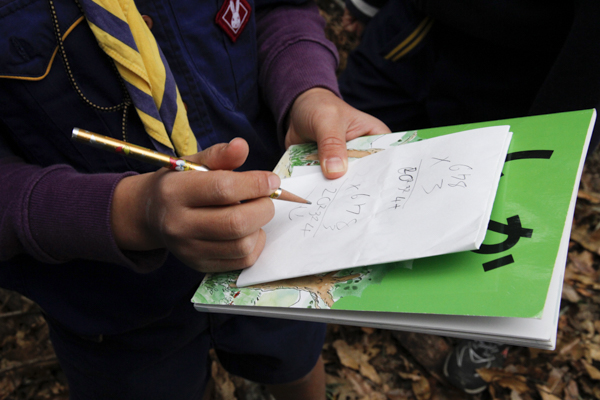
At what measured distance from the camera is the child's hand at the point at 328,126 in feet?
2.56

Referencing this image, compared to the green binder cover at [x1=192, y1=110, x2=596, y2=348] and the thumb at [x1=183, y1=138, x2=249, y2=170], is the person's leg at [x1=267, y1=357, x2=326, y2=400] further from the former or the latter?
the thumb at [x1=183, y1=138, x2=249, y2=170]

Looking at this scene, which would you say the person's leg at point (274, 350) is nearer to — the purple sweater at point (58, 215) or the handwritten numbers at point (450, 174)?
the purple sweater at point (58, 215)

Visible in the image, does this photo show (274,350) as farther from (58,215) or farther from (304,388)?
(58,215)

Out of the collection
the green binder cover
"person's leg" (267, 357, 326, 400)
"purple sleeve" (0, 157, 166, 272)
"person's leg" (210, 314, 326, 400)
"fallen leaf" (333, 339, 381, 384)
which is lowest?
"fallen leaf" (333, 339, 381, 384)

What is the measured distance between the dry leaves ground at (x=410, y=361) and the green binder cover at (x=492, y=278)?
1260 millimetres

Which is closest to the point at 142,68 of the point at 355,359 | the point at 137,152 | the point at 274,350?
the point at 137,152

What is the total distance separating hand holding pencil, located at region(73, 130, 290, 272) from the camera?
1.89 ft

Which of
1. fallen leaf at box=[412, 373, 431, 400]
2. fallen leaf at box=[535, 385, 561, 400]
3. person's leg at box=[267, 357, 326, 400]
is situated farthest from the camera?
fallen leaf at box=[412, 373, 431, 400]

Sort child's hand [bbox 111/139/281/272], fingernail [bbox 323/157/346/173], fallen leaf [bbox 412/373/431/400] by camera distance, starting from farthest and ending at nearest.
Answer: fallen leaf [bbox 412/373/431/400] → fingernail [bbox 323/157/346/173] → child's hand [bbox 111/139/281/272]

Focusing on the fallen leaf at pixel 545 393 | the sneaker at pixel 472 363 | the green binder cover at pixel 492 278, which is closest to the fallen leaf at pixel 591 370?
the fallen leaf at pixel 545 393

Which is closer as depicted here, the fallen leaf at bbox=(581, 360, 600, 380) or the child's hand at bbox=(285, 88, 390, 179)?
the child's hand at bbox=(285, 88, 390, 179)

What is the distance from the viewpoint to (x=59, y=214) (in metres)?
0.63

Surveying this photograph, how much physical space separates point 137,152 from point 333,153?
0.38 m

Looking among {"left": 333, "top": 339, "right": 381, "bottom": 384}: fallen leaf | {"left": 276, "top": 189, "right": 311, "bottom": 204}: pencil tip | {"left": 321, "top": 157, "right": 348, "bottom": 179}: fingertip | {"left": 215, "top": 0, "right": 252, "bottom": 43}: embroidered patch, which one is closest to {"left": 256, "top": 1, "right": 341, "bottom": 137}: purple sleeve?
{"left": 215, "top": 0, "right": 252, "bottom": 43}: embroidered patch
